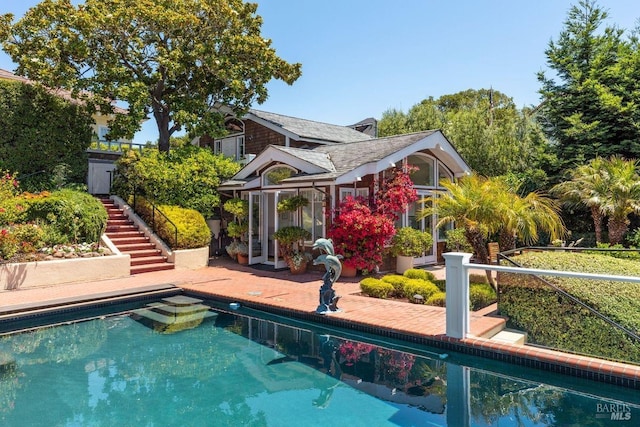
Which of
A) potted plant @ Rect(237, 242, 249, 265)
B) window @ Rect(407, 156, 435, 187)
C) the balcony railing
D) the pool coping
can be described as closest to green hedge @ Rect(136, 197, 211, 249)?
potted plant @ Rect(237, 242, 249, 265)

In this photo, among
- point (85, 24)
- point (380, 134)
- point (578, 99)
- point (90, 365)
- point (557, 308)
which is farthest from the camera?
point (380, 134)

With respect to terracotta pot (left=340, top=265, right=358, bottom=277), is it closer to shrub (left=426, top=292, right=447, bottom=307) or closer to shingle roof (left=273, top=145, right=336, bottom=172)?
shingle roof (left=273, top=145, right=336, bottom=172)

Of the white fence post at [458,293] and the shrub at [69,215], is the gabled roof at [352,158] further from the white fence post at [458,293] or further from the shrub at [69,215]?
the white fence post at [458,293]

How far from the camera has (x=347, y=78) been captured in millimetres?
21469

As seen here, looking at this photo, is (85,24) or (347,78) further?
(347,78)

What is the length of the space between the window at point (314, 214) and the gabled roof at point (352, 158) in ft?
2.68

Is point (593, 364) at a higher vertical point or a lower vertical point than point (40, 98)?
lower

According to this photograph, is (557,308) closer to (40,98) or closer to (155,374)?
(155,374)

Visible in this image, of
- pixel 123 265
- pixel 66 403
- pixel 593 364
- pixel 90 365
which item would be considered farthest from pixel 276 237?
pixel 593 364

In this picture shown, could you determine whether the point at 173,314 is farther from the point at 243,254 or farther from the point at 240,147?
the point at 240,147

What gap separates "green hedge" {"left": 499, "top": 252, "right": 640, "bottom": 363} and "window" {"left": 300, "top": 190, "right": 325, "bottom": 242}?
7.42 meters

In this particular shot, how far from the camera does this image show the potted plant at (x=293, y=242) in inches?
529

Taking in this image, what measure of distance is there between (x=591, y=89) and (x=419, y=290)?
1533 cm

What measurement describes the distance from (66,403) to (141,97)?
14437 millimetres
